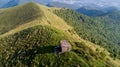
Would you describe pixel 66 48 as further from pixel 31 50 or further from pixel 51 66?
pixel 31 50

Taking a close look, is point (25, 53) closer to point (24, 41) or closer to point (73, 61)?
point (24, 41)

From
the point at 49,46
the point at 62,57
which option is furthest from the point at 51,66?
the point at 49,46

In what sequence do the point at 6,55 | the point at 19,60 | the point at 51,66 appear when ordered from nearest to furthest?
the point at 51,66 < the point at 19,60 < the point at 6,55

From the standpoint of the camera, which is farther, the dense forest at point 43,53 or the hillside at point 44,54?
the dense forest at point 43,53

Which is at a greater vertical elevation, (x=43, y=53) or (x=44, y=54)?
(x=43, y=53)

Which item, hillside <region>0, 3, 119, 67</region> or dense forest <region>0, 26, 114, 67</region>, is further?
dense forest <region>0, 26, 114, 67</region>

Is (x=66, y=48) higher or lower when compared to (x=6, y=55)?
higher

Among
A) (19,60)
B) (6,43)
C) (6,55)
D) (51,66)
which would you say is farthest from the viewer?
(6,43)

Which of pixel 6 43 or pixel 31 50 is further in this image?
pixel 6 43

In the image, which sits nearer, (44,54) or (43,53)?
(44,54)
